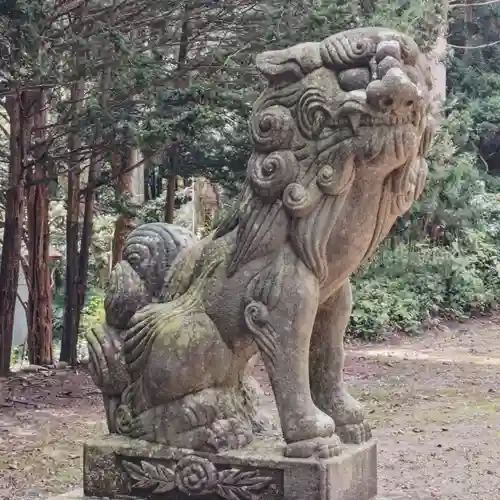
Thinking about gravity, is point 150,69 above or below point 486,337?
above

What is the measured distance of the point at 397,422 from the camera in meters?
7.75

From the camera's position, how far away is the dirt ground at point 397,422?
19.2ft

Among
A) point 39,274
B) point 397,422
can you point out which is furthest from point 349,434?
point 39,274

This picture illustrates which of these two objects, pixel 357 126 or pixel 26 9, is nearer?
pixel 357 126

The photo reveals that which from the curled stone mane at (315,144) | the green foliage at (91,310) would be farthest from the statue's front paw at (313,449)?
the green foliage at (91,310)

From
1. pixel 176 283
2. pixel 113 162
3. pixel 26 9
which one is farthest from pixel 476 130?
pixel 176 283

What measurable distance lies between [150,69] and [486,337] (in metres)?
7.41

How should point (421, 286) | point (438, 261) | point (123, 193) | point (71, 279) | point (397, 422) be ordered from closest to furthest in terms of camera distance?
point (397, 422) < point (123, 193) < point (71, 279) < point (421, 286) < point (438, 261)

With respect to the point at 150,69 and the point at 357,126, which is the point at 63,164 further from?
the point at 357,126

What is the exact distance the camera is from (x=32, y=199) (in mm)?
10148

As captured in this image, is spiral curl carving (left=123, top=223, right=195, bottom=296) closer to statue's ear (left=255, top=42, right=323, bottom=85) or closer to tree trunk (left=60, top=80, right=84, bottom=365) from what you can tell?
statue's ear (left=255, top=42, right=323, bottom=85)

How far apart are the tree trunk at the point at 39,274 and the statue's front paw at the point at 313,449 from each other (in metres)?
7.30

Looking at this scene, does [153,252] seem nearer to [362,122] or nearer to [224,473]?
[224,473]

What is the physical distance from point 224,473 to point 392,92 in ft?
4.67
